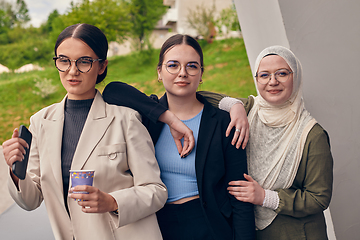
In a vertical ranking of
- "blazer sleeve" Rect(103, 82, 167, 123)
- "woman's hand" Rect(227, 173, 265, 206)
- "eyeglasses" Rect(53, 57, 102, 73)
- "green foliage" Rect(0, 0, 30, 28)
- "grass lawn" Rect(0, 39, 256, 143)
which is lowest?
"woman's hand" Rect(227, 173, 265, 206)

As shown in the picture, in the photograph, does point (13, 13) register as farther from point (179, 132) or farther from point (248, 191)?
point (248, 191)

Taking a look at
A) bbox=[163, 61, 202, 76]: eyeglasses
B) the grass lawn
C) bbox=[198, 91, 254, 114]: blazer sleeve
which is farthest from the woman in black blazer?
the grass lawn

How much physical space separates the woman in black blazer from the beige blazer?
17 cm

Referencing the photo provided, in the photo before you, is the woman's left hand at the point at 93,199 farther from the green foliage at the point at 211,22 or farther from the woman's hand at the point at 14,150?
the green foliage at the point at 211,22

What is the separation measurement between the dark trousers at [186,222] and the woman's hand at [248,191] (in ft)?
0.75

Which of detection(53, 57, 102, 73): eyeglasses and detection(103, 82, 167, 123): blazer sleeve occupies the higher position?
detection(53, 57, 102, 73): eyeglasses

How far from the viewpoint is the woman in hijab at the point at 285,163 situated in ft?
5.56

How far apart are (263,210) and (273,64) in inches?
36.5

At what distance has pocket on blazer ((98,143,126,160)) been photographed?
147cm

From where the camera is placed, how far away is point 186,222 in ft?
5.47

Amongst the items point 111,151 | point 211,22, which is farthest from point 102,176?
point 211,22

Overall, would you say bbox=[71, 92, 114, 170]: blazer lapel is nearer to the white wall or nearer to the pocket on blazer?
the pocket on blazer

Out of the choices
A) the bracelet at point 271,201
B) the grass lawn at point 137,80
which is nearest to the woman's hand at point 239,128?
the bracelet at point 271,201

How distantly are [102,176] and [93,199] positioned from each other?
20cm
